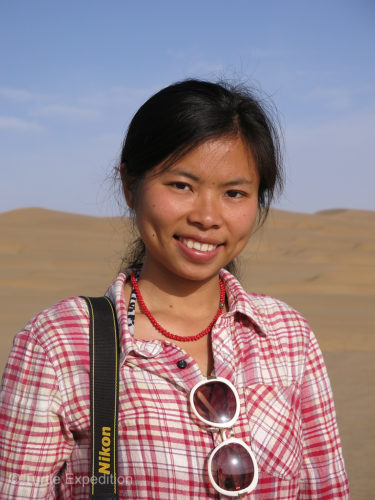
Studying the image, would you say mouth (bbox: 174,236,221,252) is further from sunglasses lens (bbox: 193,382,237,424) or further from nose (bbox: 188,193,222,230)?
sunglasses lens (bbox: 193,382,237,424)

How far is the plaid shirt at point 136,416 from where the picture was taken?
1.59 m

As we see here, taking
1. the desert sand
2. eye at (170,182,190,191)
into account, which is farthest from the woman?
the desert sand

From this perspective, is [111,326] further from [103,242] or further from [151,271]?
[103,242]

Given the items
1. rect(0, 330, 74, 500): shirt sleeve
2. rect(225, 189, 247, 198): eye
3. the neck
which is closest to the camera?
rect(0, 330, 74, 500): shirt sleeve

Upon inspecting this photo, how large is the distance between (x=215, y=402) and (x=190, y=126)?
717 mm

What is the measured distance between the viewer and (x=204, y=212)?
174 centimetres

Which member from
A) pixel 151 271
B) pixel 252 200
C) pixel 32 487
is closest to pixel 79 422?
pixel 32 487

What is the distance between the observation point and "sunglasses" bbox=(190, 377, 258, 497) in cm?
159

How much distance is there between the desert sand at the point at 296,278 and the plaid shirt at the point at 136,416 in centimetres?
120

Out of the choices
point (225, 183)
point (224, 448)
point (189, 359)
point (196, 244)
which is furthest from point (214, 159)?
point (224, 448)

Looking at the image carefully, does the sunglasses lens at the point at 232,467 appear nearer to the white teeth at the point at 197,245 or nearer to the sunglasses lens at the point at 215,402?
the sunglasses lens at the point at 215,402

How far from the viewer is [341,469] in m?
1.88

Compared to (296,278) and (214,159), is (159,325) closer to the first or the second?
(214,159)

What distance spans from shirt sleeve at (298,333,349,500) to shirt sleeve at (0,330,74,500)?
681 millimetres
